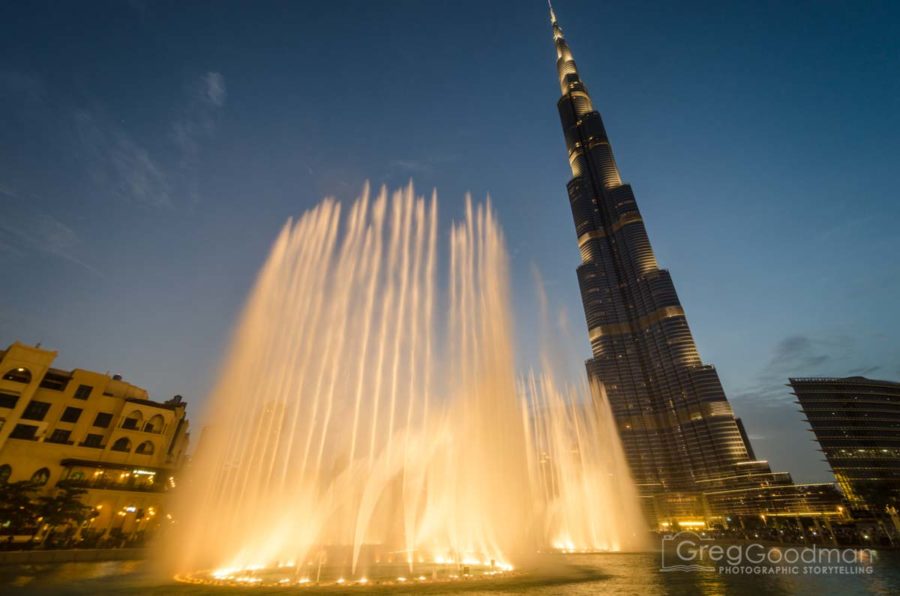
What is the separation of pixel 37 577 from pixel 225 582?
12.7 metres

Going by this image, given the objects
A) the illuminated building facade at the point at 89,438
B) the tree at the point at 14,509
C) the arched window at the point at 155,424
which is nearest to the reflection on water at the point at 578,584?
the tree at the point at 14,509

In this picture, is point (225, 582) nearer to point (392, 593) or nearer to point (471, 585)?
point (392, 593)

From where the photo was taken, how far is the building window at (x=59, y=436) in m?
46.7

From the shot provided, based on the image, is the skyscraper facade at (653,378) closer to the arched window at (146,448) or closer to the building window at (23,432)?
the arched window at (146,448)

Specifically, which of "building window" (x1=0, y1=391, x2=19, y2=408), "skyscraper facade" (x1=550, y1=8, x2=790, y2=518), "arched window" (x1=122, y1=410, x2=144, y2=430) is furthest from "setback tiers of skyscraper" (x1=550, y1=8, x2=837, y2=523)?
"building window" (x1=0, y1=391, x2=19, y2=408)

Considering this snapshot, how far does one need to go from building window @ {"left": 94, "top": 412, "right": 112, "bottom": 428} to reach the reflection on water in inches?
1274

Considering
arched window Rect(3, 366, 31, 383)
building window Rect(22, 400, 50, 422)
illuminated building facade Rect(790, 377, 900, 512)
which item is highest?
illuminated building facade Rect(790, 377, 900, 512)

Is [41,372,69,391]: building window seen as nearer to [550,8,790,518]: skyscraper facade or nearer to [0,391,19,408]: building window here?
[0,391,19,408]: building window

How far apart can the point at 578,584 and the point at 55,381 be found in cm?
6113

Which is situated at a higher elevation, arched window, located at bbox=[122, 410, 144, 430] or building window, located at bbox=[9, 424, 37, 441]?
arched window, located at bbox=[122, 410, 144, 430]

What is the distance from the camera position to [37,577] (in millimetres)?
22281

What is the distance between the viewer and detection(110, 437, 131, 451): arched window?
52.3 m

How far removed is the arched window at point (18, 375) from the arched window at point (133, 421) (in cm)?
1176

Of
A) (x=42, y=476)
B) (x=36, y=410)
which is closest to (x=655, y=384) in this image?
(x=42, y=476)
